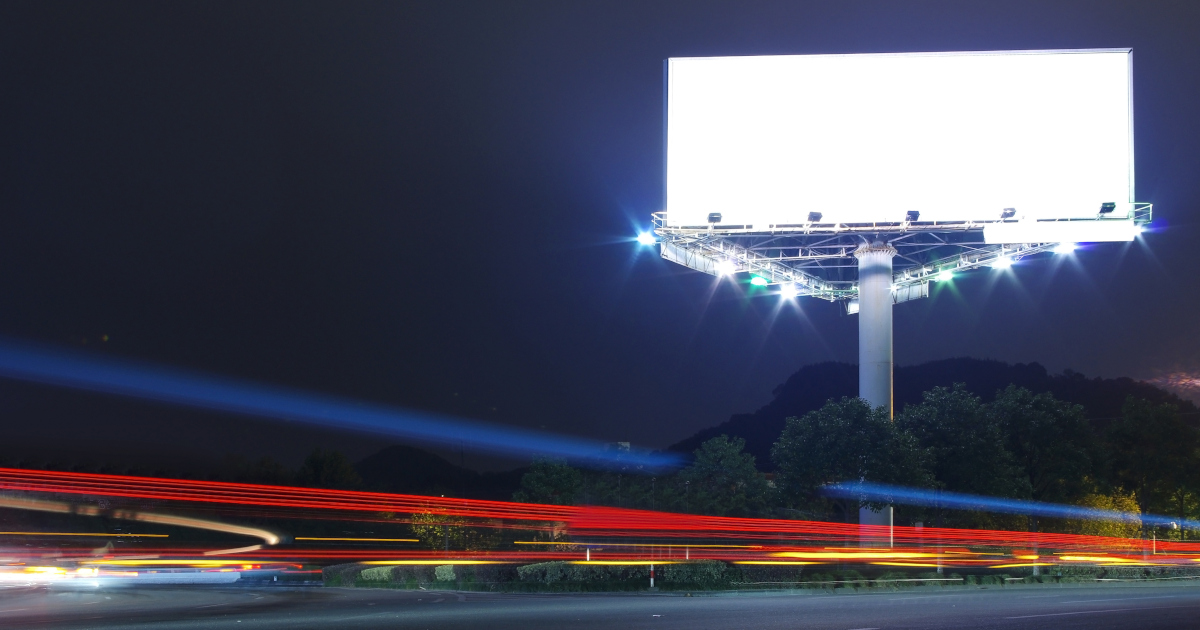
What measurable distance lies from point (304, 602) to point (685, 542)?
17.2 m

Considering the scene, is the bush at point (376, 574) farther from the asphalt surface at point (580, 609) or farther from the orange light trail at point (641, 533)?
the asphalt surface at point (580, 609)

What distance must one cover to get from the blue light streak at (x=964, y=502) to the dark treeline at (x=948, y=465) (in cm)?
30

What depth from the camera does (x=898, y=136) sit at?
36906 mm

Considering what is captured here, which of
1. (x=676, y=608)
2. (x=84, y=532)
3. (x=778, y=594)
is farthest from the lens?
(x=84, y=532)

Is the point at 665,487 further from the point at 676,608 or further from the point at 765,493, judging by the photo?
the point at 676,608

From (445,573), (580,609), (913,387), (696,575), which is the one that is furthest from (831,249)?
(913,387)

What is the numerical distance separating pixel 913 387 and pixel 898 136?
9727 centimetres

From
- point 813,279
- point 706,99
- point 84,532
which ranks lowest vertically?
point 84,532

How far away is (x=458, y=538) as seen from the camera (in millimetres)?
39312

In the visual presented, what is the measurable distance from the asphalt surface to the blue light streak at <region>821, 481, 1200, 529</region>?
6317 mm

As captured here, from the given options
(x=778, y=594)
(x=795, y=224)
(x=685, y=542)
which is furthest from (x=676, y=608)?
(x=795, y=224)

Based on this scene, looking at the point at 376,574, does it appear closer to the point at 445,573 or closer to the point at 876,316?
the point at 445,573

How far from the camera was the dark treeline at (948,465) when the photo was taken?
1278 inches

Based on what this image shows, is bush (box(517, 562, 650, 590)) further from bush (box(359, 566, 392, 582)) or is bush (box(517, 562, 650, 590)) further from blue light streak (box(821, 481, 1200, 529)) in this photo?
blue light streak (box(821, 481, 1200, 529))
